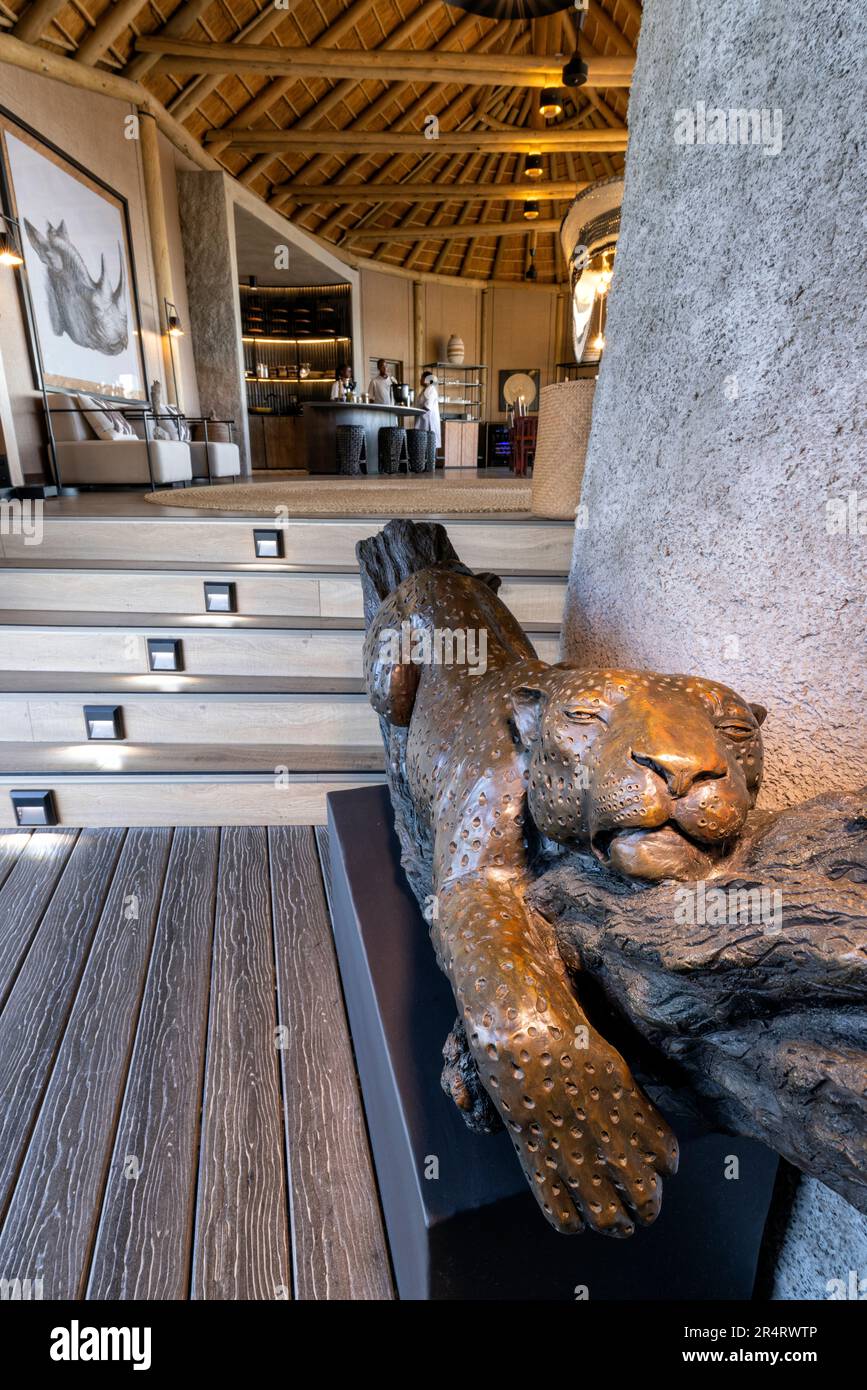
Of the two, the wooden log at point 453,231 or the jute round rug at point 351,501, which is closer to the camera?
the jute round rug at point 351,501

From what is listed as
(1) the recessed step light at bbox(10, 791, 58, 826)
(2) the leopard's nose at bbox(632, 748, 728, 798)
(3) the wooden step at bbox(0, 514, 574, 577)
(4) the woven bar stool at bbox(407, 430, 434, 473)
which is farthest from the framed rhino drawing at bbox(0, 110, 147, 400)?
(2) the leopard's nose at bbox(632, 748, 728, 798)

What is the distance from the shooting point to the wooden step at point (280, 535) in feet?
8.91

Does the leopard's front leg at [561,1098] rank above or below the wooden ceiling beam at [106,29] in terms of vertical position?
below

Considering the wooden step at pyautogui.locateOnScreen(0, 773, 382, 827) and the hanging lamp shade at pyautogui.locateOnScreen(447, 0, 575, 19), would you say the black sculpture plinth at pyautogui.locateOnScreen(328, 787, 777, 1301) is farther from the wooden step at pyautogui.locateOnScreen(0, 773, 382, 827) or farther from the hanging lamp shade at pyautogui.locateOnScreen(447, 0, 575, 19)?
the hanging lamp shade at pyautogui.locateOnScreen(447, 0, 575, 19)

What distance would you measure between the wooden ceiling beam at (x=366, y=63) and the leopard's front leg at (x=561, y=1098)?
27.7 ft

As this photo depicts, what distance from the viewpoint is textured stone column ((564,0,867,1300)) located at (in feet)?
2.51

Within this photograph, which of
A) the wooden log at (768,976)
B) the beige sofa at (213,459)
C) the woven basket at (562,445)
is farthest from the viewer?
the beige sofa at (213,459)

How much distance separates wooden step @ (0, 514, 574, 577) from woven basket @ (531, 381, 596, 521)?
15cm

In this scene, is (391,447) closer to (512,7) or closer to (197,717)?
(512,7)

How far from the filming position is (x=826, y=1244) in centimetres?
87

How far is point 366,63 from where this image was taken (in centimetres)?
670

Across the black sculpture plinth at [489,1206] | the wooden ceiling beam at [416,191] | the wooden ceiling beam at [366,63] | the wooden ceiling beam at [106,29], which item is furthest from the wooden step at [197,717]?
the wooden ceiling beam at [416,191]

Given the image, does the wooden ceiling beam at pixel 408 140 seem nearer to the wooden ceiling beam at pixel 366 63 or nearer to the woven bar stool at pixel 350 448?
the wooden ceiling beam at pixel 366 63
